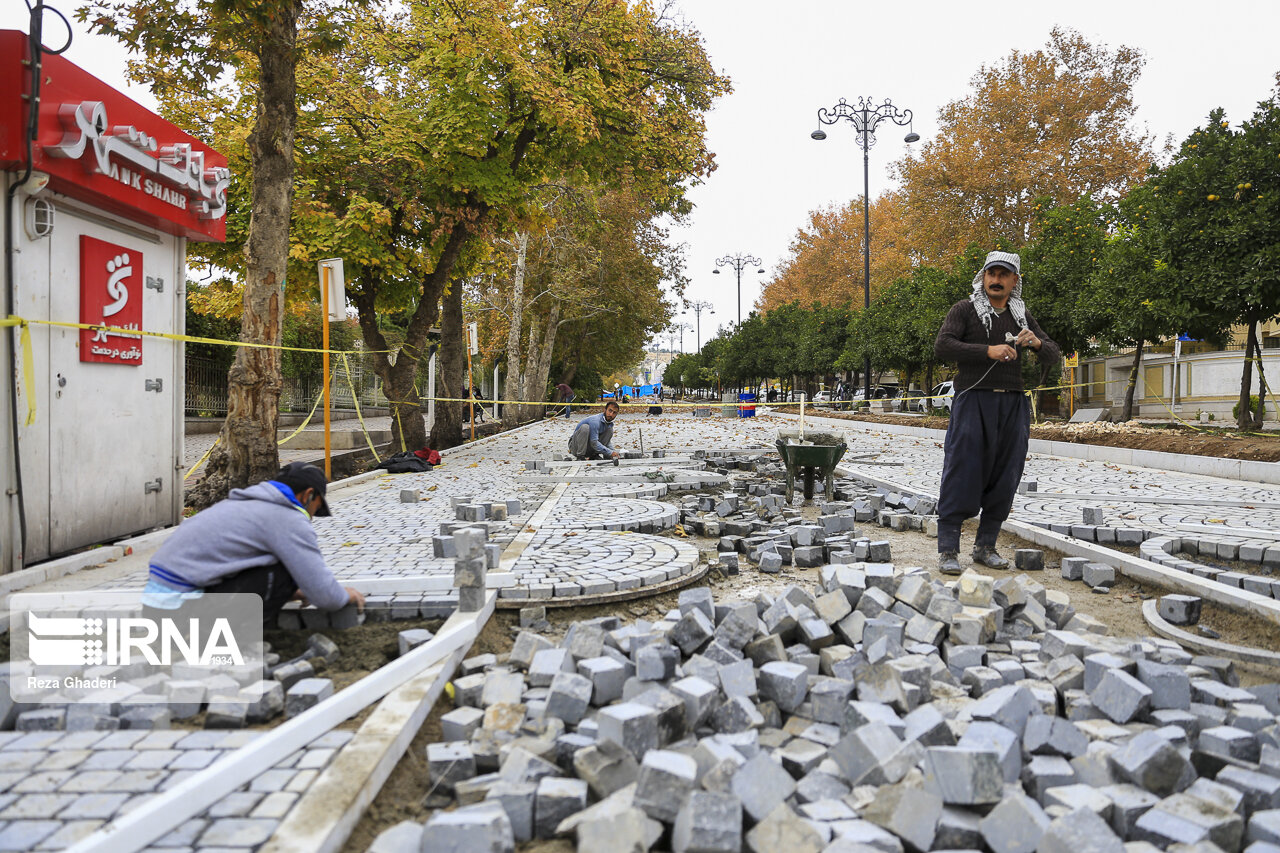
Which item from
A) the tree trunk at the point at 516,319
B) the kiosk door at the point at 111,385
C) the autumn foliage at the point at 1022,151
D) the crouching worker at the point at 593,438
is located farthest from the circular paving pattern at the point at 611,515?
the autumn foliage at the point at 1022,151

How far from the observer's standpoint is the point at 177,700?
3.14 meters

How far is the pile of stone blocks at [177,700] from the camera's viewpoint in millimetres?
2979

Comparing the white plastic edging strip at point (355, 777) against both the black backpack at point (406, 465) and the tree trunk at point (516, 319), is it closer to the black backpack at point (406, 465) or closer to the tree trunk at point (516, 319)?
the black backpack at point (406, 465)

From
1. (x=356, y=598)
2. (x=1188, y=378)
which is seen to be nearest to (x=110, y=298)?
(x=356, y=598)

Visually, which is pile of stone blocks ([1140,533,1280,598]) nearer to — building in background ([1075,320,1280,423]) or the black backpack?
A: the black backpack

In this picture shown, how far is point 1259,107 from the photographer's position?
15.2 metres

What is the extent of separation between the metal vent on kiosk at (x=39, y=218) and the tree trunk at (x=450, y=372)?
11821mm

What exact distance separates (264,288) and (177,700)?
6.86 meters

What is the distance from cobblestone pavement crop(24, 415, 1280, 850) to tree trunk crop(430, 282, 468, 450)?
754mm

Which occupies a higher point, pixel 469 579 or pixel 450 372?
pixel 450 372

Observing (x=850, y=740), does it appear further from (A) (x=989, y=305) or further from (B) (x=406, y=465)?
(B) (x=406, y=465)

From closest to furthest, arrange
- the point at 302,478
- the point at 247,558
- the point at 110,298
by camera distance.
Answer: the point at 247,558 < the point at 302,478 < the point at 110,298

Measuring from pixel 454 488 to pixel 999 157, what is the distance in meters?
31.1

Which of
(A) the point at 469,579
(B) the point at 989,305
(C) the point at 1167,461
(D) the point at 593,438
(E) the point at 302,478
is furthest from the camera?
(D) the point at 593,438
